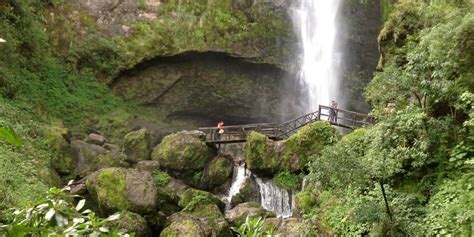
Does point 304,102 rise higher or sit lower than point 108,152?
higher

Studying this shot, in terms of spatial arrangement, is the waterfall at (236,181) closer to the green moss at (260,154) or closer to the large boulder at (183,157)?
the green moss at (260,154)

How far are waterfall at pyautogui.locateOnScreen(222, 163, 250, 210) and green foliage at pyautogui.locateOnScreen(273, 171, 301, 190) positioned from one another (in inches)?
50.9

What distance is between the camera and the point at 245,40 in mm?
21875

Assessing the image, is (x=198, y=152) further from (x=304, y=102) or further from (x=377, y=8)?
(x=377, y=8)

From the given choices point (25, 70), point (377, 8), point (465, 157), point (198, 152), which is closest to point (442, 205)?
point (465, 157)

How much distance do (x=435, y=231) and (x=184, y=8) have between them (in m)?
17.7

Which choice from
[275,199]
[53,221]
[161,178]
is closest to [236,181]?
[275,199]

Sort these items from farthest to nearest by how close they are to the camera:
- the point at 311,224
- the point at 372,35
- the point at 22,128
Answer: the point at 372,35, the point at 22,128, the point at 311,224

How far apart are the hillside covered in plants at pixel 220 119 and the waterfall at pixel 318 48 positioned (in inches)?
23.7

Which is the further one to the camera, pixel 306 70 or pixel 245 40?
pixel 306 70

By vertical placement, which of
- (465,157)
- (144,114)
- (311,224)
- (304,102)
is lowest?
(311,224)

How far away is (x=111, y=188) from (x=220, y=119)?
40.7 feet

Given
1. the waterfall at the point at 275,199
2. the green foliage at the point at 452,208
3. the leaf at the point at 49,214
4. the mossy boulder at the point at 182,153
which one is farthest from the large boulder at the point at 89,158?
the leaf at the point at 49,214

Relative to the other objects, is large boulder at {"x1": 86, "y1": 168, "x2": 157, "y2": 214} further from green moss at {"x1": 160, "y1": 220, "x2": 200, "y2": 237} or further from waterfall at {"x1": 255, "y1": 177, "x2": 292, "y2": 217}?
waterfall at {"x1": 255, "y1": 177, "x2": 292, "y2": 217}
